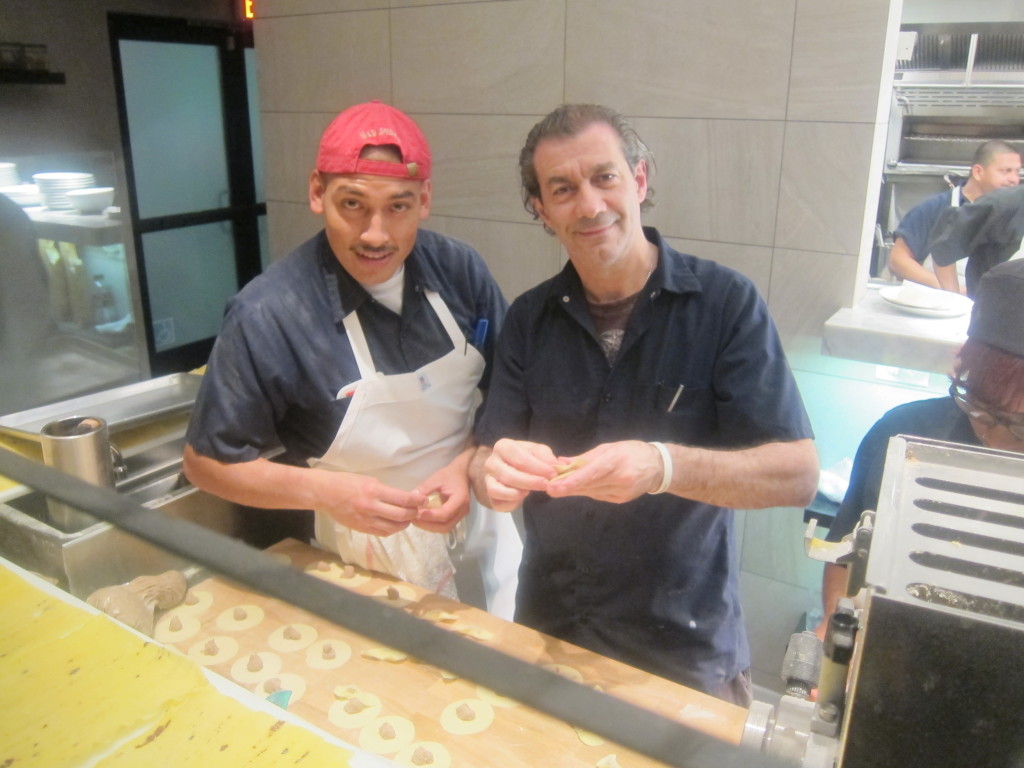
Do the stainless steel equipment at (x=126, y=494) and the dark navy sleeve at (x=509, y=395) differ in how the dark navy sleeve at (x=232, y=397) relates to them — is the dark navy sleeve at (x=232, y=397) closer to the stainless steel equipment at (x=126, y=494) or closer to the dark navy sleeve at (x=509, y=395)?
the stainless steel equipment at (x=126, y=494)

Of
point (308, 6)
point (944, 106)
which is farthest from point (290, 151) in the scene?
point (944, 106)

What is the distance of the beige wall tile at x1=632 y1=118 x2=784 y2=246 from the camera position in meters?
2.37

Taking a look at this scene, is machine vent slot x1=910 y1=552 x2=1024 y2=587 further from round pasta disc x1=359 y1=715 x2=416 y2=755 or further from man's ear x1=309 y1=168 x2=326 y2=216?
man's ear x1=309 y1=168 x2=326 y2=216

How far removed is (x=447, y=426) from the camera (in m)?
1.69

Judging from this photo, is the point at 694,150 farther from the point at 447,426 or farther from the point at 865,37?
the point at 447,426

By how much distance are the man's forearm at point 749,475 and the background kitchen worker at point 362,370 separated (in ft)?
1.48

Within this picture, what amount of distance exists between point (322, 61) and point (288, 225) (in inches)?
27.9

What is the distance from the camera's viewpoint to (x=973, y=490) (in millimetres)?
493

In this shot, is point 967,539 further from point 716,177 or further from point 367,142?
point 716,177

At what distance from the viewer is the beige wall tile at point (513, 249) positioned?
2830 millimetres

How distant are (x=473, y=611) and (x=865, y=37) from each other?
1853 mm

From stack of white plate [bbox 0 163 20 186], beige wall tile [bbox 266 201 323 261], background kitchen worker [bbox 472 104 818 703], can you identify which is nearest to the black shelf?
stack of white plate [bbox 0 163 20 186]

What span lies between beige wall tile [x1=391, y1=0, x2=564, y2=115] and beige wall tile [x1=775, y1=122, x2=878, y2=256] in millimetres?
841

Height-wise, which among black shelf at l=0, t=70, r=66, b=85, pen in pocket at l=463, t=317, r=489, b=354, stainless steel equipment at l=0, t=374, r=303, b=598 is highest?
black shelf at l=0, t=70, r=66, b=85
